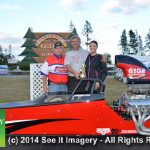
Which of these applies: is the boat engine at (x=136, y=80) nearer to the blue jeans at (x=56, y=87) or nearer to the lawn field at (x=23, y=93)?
the blue jeans at (x=56, y=87)

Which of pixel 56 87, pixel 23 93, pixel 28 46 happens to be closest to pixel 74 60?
pixel 56 87

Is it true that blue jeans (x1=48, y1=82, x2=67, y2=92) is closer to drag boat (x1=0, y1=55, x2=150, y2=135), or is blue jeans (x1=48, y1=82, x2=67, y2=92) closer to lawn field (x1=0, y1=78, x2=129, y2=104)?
drag boat (x1=0, y1=55, x2=150, y2=135)

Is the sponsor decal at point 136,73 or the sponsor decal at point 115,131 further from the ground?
the sponsor decal at point 136,73

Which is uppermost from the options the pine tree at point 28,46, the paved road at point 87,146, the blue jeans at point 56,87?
the pine tree at point 28,46

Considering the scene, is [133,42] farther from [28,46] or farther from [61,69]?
[61,69]

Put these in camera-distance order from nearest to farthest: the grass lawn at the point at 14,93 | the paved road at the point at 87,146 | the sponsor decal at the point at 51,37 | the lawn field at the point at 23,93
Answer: the paved road at the point at 87,146
the lawn field at the point at 23,93
the grass lawn at the point at 14,93
the sponsor decal at the point at 51,37

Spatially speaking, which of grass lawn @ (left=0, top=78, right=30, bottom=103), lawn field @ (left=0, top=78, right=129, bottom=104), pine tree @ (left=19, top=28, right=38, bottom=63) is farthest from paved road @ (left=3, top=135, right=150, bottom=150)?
pine tree @ (left=19, top=28, right=38, bottom=63)

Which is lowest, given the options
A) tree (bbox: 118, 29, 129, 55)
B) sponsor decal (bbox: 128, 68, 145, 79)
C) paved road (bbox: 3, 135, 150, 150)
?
paved road (bbox: 3, 135, 150, 150)

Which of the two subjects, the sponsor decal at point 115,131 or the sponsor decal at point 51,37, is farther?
the sponsor decal at point 51,37

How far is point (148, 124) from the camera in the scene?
286cm

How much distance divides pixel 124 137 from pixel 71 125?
2.97ft

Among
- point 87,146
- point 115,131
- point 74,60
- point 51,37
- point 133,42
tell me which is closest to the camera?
point 115,131

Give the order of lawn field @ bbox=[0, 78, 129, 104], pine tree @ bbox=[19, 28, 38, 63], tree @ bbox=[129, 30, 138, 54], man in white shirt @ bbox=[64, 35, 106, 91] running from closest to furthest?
man in white shirt @ bbox=[64, 35, 106, 91]
lawn field @ bbox=[0, 78, 129, 104]
pine tree @ bbox=[19, 28, 38, 63]
tree @ bbox=[129, 30, 138, 54]

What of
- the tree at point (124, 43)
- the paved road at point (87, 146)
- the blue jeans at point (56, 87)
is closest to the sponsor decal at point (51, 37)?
the blue jeans at point (56, 87)
